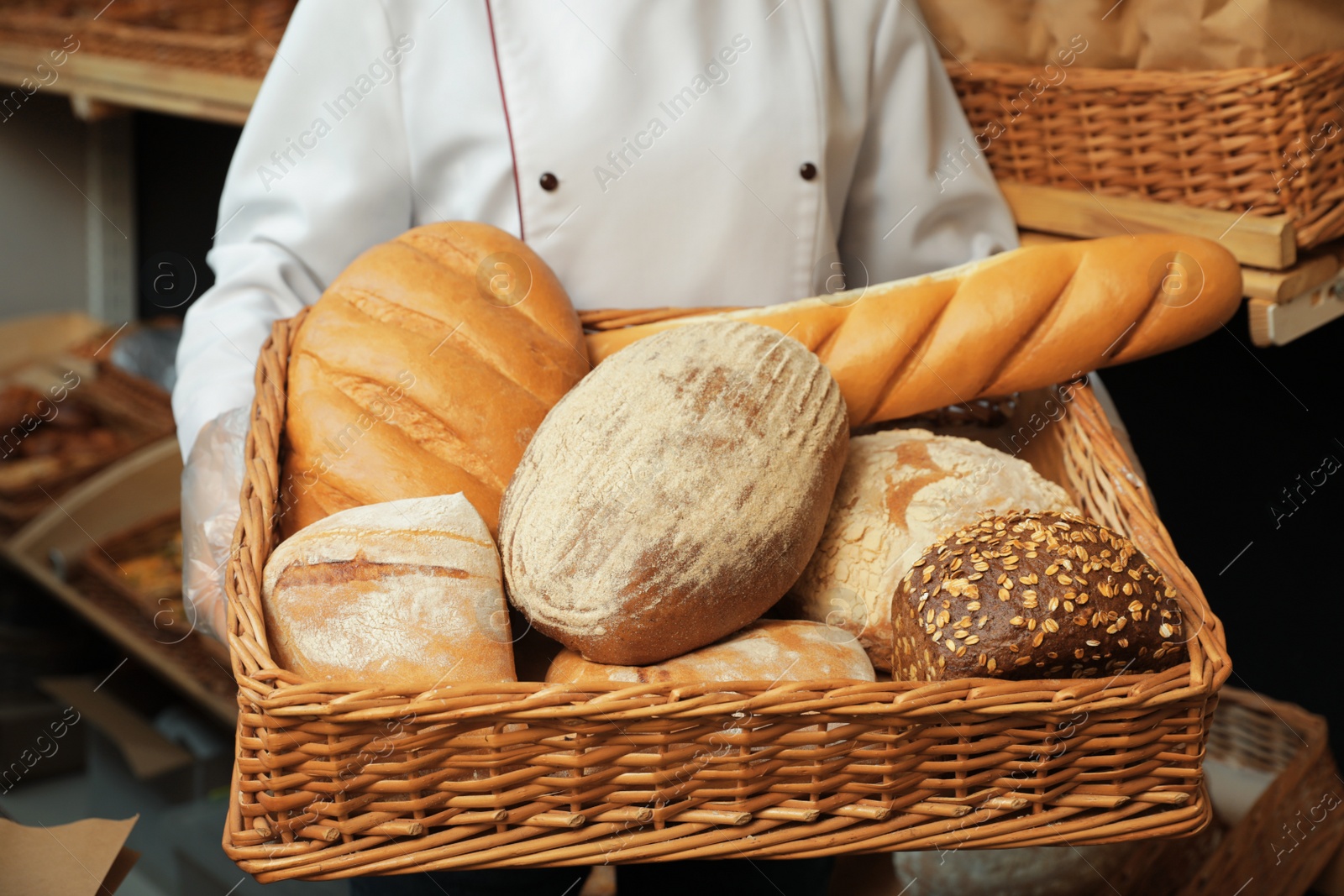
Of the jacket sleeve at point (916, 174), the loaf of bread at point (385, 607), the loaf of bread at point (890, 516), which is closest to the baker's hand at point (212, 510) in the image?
the loaf of bread at point (385, 607)

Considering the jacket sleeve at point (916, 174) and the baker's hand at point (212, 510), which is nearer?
the baker's hand at point (212, 510)

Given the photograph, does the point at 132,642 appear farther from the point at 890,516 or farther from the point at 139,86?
the point at 890,516

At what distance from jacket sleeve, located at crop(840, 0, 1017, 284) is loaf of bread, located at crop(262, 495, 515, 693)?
2.26ft

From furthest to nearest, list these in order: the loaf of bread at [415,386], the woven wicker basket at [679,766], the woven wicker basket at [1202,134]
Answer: the woven wicker basket at [1202,134]
the loaf of bread at [415,386]
the woven wicker basket at [679,766]

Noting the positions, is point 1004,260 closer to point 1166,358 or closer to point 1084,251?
point 1084,251

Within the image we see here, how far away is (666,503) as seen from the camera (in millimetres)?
680

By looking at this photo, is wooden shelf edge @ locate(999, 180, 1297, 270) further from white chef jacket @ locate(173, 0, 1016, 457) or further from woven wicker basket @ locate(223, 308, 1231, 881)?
woven wicker basket @ locate(223, 308, 1231, 881)

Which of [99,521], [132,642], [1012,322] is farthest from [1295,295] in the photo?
[99,521]

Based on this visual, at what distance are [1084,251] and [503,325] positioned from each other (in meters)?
0.54

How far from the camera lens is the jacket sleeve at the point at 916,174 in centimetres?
109

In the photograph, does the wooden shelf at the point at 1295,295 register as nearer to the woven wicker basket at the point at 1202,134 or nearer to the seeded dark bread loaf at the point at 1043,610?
the woven wicker basket at the point at 1202,134

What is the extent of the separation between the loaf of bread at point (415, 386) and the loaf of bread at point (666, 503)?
6 centimetres

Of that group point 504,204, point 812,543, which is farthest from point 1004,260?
point 504,204

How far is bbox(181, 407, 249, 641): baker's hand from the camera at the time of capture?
824 mm
